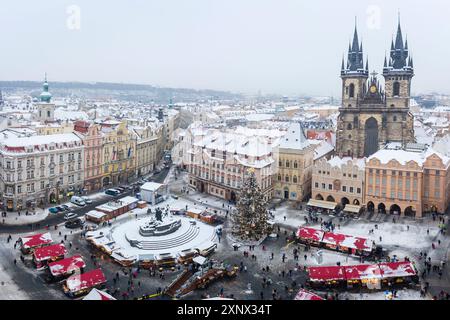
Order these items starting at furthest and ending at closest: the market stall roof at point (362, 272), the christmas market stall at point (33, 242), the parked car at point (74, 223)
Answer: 1. the parked car at point (74, 223)
2. the christmas market stall at point (33, 242)
3. the market stall roof at point (362, 272)

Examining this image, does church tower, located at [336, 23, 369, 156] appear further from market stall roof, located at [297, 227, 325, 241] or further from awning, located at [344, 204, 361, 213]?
market stall roof, located at [297, 227, 325, 241]

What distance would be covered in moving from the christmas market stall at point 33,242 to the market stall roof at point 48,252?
10.2ft

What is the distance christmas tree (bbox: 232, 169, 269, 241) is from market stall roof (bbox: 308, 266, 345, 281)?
48.0 ft

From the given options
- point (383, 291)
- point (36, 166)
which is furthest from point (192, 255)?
point (36, 166)

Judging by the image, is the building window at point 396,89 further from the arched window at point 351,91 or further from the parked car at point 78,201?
the parked car at point 78,201

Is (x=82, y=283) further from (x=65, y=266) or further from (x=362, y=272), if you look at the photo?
(x=362, y=272)

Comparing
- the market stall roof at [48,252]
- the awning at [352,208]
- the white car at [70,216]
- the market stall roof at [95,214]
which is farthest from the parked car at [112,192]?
the awning at [352,208]

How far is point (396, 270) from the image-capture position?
153ft

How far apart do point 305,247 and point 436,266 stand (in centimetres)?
1534

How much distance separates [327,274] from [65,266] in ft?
90.3

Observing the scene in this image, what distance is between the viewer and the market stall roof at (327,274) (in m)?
45.9
